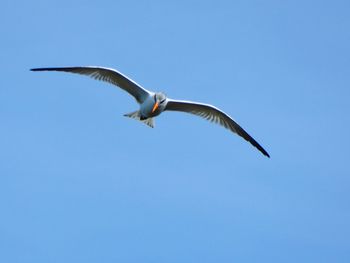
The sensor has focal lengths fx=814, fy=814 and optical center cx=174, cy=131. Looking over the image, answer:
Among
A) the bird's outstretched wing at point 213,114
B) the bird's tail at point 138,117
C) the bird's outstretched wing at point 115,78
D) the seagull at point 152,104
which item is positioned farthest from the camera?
the bird's outstretched wing at point 213,114

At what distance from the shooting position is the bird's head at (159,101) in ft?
97.1

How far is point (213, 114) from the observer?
31359 millimetres

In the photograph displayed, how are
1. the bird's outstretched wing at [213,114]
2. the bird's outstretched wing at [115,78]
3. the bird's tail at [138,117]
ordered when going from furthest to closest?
the bird's outstretched wing at [213,114] < the bird's tail at [138,117] < the bird's outstretched wing at [115,78]

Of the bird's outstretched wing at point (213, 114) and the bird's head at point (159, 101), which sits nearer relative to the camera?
the bird's head at point (159, 101)

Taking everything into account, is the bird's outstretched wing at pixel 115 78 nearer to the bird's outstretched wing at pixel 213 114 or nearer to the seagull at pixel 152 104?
the seagull at pixel 152 104

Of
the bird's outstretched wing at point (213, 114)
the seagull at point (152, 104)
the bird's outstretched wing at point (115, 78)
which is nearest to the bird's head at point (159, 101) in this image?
the seagull at point (152, 104)

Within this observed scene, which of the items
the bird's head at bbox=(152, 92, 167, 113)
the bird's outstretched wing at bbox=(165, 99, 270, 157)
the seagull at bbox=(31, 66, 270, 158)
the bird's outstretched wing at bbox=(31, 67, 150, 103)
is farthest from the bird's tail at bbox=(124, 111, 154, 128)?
the bird's outstretched wing at bbox=(165, 99, 270, 157)

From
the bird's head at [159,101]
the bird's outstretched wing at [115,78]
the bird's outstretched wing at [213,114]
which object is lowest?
the bird's head at [159,101]

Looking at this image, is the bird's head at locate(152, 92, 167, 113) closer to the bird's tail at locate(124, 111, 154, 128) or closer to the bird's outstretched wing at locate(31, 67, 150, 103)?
the bird's outstretched wing at locate(31, 67, 150, 103)

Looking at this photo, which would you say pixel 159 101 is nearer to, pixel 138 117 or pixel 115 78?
pixel 138 117

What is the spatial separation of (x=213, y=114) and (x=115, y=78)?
4134 millimetres

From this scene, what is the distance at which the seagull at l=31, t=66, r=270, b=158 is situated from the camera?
2964 centimetres

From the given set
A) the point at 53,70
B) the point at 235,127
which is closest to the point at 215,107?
the point at 235,127

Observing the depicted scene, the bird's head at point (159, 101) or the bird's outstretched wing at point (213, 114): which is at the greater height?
the bird's outstretched wing at point (213, 114)
